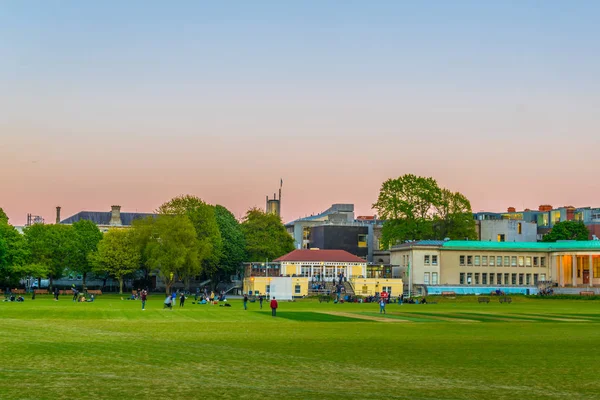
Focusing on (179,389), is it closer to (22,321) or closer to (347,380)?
(347,380)

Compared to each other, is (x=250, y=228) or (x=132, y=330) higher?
(x=250, y=228)

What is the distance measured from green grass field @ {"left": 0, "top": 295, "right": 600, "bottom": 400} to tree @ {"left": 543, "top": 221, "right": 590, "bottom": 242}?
133102mm

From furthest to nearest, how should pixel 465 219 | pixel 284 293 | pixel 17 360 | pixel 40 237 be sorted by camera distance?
pixel 465 219 < pixel 40 237 < pixel 284 293 < pixel 17 360

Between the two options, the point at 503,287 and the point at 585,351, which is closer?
the point at 585,351

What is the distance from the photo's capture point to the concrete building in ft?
531

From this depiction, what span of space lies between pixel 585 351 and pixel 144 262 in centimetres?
12129

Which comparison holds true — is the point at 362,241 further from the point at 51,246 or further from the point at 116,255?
the point at 51,246

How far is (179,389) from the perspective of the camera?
27.1m

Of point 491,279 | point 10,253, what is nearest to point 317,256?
point 491,279

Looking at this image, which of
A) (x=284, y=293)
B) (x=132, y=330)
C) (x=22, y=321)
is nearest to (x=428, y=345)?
(x=132, y=330)

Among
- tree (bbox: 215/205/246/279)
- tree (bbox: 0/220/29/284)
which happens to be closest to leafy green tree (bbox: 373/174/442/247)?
tree (bbox: 215/205/246/279)

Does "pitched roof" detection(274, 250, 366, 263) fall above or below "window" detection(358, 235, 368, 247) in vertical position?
below

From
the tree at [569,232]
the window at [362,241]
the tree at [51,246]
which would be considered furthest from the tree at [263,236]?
the tree at [569,232]

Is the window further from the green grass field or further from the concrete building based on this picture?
the green grass field
